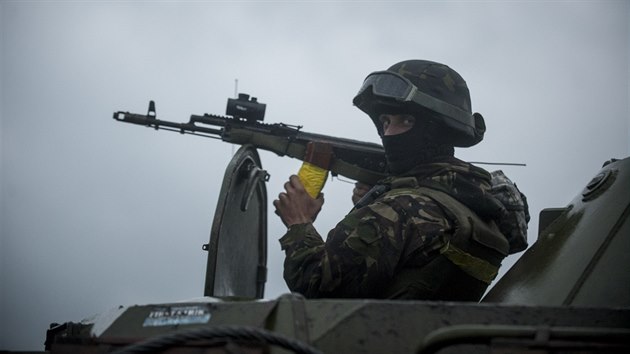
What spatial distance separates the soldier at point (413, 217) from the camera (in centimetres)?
354

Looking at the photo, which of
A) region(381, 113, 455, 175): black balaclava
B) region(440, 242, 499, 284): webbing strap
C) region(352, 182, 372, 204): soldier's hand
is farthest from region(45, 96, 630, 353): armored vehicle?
region(352, 182, 372, 204): soldier's hand

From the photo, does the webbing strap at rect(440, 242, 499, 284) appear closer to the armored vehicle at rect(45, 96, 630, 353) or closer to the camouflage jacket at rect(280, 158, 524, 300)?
the camouflage jacket at rect(280, 158, 524, 300)

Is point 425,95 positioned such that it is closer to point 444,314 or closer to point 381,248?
point 381,248

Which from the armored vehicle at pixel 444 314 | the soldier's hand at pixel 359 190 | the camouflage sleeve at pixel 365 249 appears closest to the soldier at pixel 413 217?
the camouflage sleeve at pixel 365 249

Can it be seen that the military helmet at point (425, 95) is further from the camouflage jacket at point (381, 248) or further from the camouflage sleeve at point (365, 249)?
the camouflage sleeve at point (365, 249)

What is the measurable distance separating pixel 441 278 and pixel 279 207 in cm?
96

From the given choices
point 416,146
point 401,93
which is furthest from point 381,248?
point 401,93

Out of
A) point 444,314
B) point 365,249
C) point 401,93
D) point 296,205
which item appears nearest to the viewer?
point 444,314

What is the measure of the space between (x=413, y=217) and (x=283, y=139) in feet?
9.00

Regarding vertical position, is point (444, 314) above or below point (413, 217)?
below

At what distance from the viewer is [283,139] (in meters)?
6.29

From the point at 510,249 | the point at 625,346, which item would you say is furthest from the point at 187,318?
the point at 510,249

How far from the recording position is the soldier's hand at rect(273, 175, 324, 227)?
4070 millimetres

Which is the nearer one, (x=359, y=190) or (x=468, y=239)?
(x=468, y=239)
